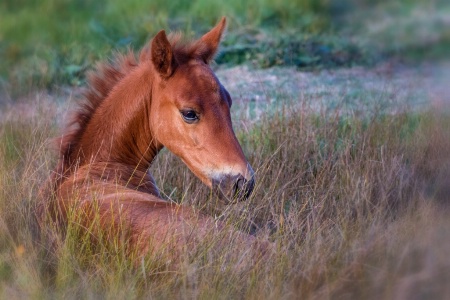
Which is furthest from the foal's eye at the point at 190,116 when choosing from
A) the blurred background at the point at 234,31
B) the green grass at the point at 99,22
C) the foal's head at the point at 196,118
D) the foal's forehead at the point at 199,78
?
the green grass at the point at 99,22

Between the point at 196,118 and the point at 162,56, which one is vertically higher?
the point at 162,56

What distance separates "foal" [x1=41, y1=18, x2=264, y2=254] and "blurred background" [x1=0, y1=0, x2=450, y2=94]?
137 inches

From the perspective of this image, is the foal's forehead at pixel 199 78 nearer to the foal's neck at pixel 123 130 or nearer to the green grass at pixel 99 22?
the foal's neck at pixel 123 130

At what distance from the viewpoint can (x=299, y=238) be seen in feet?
15.9

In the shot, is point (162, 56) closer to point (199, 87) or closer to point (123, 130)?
point (199, 87)

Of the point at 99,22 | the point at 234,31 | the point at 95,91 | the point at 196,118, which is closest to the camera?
the point at 196,118

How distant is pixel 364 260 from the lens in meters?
4.26

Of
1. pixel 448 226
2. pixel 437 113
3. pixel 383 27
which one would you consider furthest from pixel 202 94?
pixel 383 27

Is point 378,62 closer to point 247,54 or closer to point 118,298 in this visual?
point 247,54

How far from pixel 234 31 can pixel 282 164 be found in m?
5.14

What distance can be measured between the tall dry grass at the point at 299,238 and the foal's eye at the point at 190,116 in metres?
0.54

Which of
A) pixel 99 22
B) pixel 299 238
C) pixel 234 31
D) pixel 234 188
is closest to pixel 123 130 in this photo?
pixel 234 188

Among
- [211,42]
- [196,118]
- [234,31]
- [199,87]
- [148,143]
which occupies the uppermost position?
[211,42]

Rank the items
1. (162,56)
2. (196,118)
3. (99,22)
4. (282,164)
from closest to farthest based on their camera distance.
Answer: (196,118)
(162,56)
(282,164)
(99,22)
